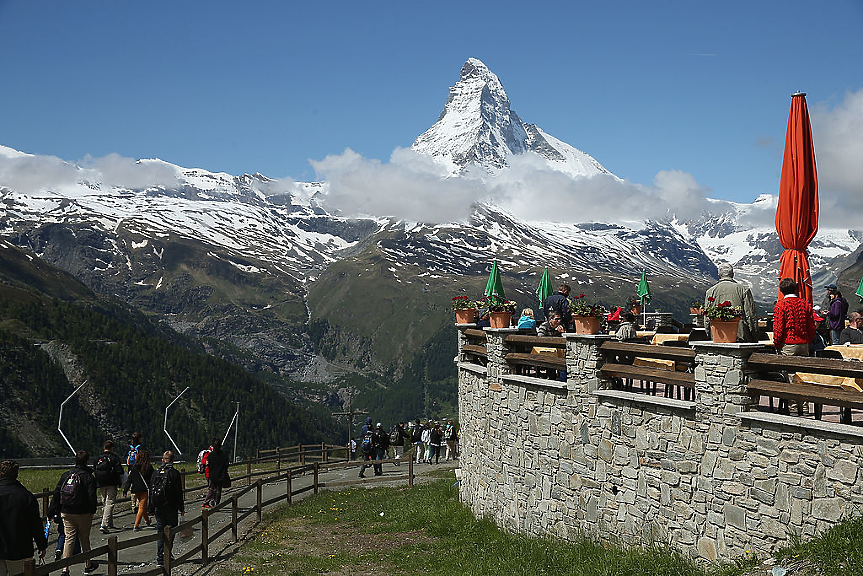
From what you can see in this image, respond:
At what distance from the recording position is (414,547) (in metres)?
17.3

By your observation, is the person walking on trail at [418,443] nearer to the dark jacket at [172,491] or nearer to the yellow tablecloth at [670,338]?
the dark jacket at [172,491]

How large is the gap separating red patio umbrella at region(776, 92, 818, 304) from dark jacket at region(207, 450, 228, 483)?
17.0 m

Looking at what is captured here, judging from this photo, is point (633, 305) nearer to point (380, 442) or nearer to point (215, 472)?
point (215, 472)

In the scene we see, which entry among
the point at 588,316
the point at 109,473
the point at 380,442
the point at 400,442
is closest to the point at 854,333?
the point at 588,316

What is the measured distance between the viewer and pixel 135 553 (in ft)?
58.8

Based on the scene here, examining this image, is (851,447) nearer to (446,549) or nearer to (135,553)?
(446,549)

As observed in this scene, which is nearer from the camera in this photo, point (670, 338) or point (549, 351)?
point (670, 338)

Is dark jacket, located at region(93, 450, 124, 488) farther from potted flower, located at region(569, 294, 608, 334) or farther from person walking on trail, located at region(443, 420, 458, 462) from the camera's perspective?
person walking on trail, located at region(443, 420, 458, 462)

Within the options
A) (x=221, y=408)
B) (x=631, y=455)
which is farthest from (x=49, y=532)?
(x=221, y=408)

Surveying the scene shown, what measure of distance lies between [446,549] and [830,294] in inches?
457

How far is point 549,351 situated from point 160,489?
30.0 feet

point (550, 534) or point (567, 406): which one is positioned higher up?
point (567, 406)

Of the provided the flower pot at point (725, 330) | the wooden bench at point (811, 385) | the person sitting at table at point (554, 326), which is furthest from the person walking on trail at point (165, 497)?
the wooden bench at point (811, 385)

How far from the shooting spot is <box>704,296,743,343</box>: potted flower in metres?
10.5
